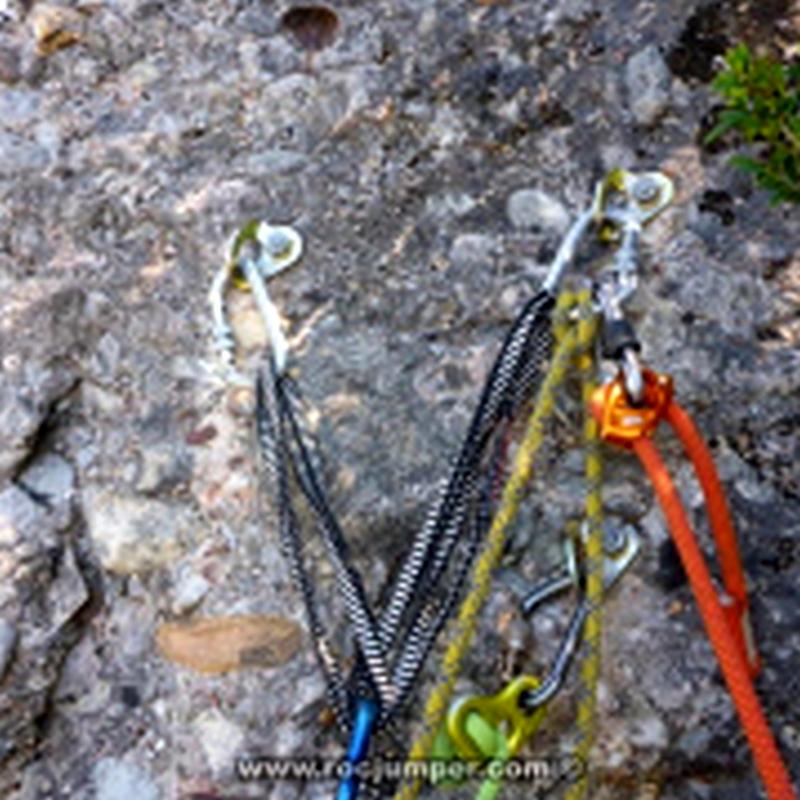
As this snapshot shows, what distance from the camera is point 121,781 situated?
137 centimetres

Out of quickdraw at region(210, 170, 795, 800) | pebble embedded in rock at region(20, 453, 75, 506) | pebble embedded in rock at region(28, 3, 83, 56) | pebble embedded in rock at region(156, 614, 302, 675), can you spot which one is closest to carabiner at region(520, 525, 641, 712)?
quickdraw at region(210, 170, 795, 800)

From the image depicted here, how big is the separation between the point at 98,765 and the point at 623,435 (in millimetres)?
693

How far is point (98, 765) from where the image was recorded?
4.53 feet

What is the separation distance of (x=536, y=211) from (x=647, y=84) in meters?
0.24

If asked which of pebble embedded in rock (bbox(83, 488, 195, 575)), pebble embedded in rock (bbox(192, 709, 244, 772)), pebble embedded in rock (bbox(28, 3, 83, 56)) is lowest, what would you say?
pebble embedded in rock (bbox(192, 709, 244, 772))

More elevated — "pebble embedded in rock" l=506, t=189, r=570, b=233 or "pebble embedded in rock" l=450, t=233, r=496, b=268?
"pebble embedded in rock" l=506, t=189, r=570, b=233

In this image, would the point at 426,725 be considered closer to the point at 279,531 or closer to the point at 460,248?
the point at 279,531

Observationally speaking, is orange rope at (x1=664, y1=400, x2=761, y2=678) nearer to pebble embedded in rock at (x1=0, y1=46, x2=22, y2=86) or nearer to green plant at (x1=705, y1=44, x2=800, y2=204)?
green plant at (x1=705, y1=44, x2=800, y2=204)

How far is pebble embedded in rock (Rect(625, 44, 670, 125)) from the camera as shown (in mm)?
1645

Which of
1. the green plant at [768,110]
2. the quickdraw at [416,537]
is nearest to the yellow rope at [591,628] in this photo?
the quickdraw at [416,537]

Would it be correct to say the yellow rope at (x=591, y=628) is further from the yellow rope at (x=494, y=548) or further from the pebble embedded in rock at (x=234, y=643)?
the pebble embedded in rock at (x=234, y=643)

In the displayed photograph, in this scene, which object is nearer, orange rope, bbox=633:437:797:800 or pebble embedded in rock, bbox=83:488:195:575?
orange rope, bbox=633:437:797:800

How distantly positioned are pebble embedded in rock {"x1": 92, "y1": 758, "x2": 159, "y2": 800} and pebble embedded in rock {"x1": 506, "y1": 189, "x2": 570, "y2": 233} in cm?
81


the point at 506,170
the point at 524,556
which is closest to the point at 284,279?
the point at 506,170
